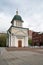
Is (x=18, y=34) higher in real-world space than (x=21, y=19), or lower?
lower

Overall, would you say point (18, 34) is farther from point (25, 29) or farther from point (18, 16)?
point (18, 16)

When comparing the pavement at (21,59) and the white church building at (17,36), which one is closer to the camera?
the pavement at (21,59)

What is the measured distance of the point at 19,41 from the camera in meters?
38.0

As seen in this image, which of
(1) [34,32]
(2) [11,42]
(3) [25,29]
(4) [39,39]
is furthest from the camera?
(1) [34,32]

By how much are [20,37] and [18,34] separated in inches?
47.7

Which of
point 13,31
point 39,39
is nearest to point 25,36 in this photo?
point 13,31

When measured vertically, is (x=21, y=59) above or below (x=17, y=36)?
below

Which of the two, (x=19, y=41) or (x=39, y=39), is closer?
(x=19, y=41)

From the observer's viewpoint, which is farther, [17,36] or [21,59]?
[17,36]

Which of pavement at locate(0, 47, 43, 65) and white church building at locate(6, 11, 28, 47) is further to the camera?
white church building at locate(6, 11, 28, 47)

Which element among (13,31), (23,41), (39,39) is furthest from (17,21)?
(39,39)

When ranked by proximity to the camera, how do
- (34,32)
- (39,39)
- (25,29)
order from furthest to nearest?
(34,32)
(39,39)
(25,29)

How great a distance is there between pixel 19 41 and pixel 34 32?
1094 inches

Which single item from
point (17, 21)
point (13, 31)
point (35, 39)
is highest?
point (17, 21)
